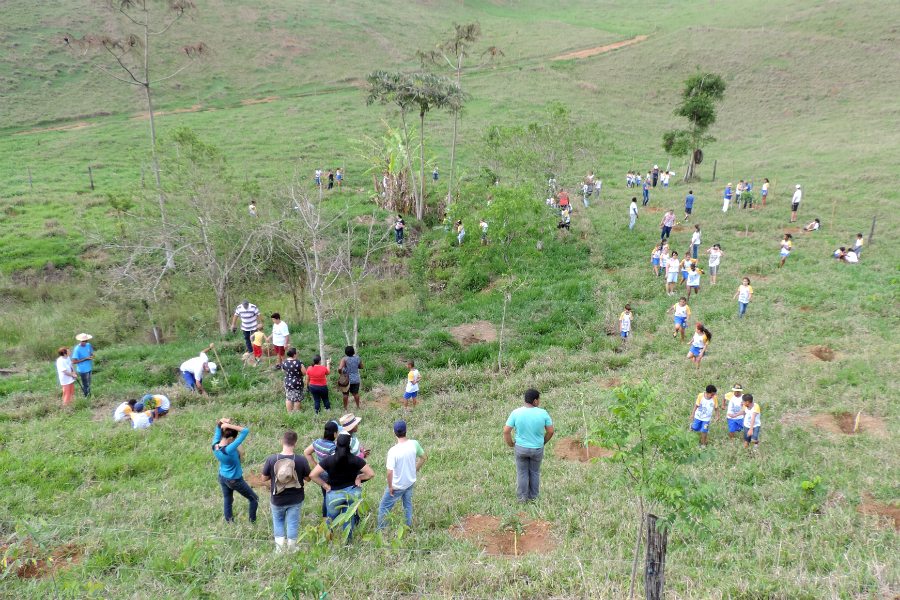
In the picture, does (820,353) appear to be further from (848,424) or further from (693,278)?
(693,278)

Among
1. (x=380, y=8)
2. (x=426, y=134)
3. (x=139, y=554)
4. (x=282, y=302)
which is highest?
(x=380, y=8)

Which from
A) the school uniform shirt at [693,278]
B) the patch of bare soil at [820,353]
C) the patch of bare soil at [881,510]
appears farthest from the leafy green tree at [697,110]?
the patch of bare soil at [881,510]

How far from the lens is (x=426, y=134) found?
135 ft

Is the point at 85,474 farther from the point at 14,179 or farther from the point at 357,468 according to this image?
the point at 14,179

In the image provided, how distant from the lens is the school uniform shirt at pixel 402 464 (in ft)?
20.9

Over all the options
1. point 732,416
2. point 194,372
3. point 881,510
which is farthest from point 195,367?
point 881,510

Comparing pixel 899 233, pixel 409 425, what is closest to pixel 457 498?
pixel 409 425

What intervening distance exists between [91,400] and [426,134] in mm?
33807

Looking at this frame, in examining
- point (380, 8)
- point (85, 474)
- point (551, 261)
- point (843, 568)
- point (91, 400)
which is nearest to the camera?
point (843, 568)

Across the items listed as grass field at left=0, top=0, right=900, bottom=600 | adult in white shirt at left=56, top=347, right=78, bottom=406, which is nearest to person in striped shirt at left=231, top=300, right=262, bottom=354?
grass field at left=0, top=0, right=900, bottom=600

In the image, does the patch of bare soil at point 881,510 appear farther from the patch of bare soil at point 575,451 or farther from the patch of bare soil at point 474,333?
the patch of bare soil at point 474,333

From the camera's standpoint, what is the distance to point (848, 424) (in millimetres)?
9742

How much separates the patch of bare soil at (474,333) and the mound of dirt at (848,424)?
782cm

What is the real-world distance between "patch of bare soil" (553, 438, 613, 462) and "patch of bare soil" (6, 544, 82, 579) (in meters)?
7.01
